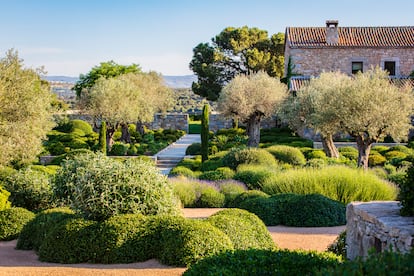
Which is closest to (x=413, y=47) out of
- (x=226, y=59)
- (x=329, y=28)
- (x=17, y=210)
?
(x=329, y=28)

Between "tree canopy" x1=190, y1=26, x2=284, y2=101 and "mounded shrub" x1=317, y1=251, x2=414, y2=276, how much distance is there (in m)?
43.0

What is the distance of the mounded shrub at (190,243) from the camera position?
7.22 meters

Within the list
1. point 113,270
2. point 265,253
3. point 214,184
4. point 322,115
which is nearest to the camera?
point 265,253

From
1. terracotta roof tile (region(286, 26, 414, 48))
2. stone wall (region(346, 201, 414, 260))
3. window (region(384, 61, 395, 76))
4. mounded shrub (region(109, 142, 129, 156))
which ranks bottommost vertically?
mounded shrub (region(109, 142, 129, 156))

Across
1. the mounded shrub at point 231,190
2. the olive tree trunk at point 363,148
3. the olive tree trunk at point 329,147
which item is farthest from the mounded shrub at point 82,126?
the mounded shrub at point 231,190

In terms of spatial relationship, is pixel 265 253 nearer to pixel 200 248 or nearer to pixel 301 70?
pixel 200 248

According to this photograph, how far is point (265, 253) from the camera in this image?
18.7ft

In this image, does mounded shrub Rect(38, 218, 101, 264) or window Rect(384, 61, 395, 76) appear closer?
mounded shrub Rect(38, 218, 101, 264)

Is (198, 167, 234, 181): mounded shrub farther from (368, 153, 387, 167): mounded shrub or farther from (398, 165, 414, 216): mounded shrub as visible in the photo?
(398, 165, 414, 216): mounded shrub

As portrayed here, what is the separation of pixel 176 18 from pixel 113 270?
1455 centimetres

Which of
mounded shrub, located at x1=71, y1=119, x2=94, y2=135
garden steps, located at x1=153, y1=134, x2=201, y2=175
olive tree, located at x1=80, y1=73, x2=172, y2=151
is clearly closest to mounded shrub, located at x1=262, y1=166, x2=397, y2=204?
garden steps, located at x1=153, y1=134, x2=201, y2=175

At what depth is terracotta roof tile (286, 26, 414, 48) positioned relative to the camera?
36.5m

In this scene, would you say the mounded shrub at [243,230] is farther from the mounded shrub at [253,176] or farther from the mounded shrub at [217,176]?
the mounded shrub at [217,176]

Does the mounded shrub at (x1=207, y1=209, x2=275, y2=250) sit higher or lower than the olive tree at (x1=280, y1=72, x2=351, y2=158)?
lower
